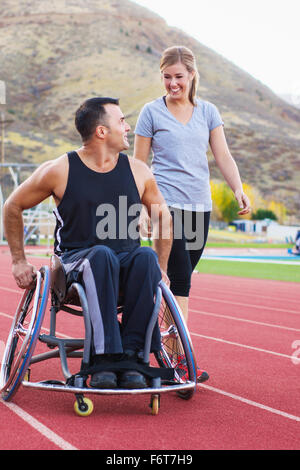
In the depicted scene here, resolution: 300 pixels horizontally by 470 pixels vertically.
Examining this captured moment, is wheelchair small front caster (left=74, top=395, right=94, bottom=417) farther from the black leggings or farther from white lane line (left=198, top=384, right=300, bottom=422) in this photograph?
the black leggings

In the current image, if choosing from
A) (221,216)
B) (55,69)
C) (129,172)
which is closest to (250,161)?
(221,216)

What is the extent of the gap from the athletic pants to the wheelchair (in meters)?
0.04

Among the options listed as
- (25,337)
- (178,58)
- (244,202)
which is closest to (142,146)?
(178,58)

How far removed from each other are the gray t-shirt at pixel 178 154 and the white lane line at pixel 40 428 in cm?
153

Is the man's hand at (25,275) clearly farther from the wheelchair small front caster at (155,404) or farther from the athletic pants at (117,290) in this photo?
the wheelchair small front caster at (155,404)

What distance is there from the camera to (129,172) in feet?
11.2

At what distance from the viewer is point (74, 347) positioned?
11.4 ft

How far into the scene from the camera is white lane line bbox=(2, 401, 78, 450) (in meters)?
2.58

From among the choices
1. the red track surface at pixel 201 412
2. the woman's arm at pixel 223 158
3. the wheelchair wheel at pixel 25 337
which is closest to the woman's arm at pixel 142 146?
the woman's arm at pixel 223 158

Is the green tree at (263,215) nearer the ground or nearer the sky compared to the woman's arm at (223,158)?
nearer the sky

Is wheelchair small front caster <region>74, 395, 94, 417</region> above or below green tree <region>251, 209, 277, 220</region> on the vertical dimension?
below

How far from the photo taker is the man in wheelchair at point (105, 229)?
3000 mm

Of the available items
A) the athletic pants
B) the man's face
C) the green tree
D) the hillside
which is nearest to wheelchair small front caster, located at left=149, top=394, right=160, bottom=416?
the athletic pants

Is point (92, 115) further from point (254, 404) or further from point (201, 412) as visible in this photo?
point (254, 404)
